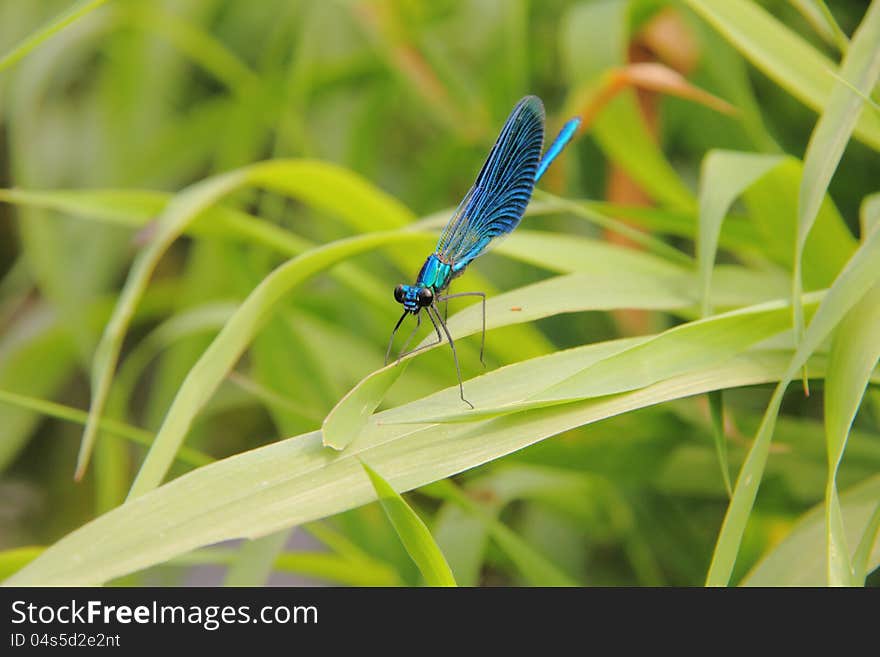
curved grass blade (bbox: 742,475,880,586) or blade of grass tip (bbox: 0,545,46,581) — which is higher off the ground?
blade of grass tip (bbox: 0,545,46,581)

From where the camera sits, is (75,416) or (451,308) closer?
(75,416)

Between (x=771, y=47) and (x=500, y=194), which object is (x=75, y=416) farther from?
(x=771, y=47)

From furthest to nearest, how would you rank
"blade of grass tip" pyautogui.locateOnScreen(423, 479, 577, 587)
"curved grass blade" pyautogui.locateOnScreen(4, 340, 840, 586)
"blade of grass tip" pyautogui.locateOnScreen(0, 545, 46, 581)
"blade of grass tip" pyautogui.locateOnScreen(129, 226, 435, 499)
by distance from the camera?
"blade of grass tip" pyautogui.locateOnScreen(423, 479, 577, 587) → "blade of grass tip" pyautogui.locateOnScreen(0, 545, 46, 581) → "blade of grass tip" pyautogui.locateOnScreen(129, 226, 435, 499) → "curved grass blade" pyautogui.locateOnScreen(4, 340, 840, 586)

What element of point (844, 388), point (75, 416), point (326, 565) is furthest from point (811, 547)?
point (75, 416)

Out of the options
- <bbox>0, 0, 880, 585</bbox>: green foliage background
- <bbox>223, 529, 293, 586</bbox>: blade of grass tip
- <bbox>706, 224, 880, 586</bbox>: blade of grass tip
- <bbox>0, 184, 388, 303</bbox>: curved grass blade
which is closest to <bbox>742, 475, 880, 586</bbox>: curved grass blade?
<bbox>0, 0, 880, 585</bbox>: green foliage background

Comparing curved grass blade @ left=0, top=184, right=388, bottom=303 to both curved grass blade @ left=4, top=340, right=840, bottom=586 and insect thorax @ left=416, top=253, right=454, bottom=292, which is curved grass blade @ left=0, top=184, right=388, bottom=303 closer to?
insect thorax @ left=416, top=253, right=454, bottom=292

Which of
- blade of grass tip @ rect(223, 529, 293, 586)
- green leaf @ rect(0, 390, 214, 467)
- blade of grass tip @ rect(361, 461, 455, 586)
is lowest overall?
blade of grass tip @ rect(361, 461, 455, 586)

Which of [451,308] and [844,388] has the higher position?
[451,308]
